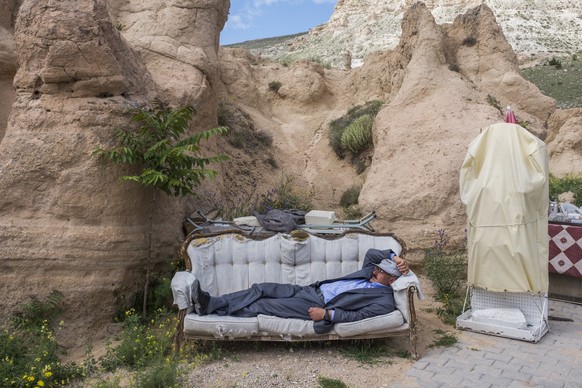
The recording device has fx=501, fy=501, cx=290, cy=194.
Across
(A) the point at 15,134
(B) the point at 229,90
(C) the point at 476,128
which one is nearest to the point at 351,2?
(B) the point at 229,90

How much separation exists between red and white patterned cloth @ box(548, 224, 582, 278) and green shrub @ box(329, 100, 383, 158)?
541 centimetres

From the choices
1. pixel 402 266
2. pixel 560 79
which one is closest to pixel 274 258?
pixel 402 266

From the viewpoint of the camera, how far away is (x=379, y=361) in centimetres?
496

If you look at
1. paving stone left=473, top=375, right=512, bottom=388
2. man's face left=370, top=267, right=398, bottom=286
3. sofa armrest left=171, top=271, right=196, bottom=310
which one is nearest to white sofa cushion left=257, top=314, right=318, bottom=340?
sofa armrest left=171, top=271, right=196, bottom=310

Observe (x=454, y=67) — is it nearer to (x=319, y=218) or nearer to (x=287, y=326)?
(x=319, y=218)

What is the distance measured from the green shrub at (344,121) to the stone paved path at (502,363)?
21.1 feet

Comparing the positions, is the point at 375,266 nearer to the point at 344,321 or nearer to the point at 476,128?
the point at 344,321

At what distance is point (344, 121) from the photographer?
1223 cm

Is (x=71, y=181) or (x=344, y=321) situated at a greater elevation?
(x=71, y=181)

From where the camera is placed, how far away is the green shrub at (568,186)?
40.8 feet

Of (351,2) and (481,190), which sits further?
(351,2)

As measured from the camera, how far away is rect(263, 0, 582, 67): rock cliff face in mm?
45688

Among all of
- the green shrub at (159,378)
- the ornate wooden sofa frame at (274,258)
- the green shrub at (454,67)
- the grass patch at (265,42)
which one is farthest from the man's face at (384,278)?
the grass patch at (265,42)

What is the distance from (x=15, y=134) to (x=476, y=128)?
6945 mm
